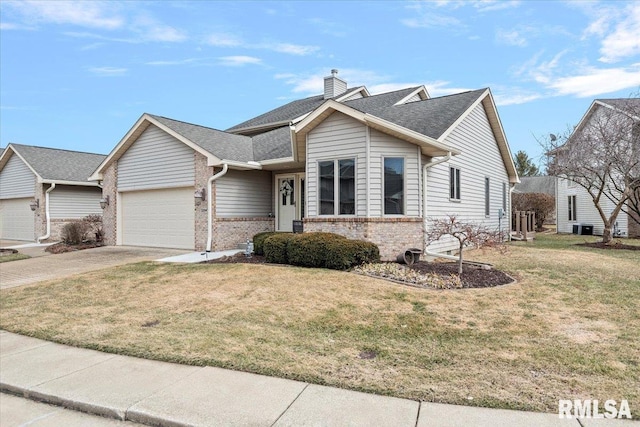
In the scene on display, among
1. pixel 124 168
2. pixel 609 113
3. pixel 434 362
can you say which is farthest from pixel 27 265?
pixel 609 113

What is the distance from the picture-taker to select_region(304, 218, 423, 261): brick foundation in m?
10.5

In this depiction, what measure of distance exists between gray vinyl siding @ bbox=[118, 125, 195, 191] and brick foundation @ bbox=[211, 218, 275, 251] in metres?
2.00

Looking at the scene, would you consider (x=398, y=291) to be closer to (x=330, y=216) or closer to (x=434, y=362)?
(x=434, y=362)

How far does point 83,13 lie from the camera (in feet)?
37.1

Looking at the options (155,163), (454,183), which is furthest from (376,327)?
(155,163)

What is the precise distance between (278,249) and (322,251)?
58.1 inches

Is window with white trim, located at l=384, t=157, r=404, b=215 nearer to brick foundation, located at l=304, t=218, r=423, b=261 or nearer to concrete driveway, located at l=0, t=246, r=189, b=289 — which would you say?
brick foundation, located at l=304, t=218, r=423, b=261

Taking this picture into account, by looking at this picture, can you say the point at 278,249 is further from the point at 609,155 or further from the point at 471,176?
the point at 609,155

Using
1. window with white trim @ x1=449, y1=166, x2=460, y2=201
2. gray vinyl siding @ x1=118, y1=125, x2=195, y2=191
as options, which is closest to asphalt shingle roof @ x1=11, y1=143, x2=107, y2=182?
gray vinyl siding @ x1=118, y1=125, x2=195, y2=191

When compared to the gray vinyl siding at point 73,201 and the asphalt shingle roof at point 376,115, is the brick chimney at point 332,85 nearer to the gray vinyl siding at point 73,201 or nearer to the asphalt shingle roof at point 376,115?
the asphalt shingle roof at point 376,115

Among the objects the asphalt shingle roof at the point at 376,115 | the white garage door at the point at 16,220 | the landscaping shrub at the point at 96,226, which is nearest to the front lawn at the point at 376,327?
the asphalt shingle roof at the point at 376,115

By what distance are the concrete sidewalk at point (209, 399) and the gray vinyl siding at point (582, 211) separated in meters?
24.0

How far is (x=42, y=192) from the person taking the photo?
66.6 ft

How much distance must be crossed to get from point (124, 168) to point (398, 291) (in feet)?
45.6
